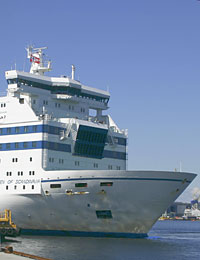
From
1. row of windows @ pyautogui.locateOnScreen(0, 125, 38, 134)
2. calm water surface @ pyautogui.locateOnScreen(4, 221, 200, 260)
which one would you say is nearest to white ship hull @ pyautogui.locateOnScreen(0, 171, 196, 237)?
calm water surface @ pyautogui.locateOnScreen(4, 221, 200, 260)

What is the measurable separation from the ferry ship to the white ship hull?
0.27ft

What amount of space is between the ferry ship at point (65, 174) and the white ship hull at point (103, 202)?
8 cm

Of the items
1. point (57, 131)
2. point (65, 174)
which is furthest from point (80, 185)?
point (57, 131)

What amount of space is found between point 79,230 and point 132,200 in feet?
18.6

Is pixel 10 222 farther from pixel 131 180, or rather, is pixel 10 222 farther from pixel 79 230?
pixel 131 180

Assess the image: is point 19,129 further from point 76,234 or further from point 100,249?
point 100,249

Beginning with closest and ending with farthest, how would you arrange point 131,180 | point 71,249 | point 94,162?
point 71,249
point 131,180
point 94,162

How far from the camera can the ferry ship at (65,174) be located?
47.6 meters

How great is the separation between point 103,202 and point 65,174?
3.97 meters

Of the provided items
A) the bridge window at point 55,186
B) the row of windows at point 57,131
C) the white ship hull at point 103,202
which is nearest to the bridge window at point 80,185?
the white ship hull at point 103,202

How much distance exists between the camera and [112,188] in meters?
47.2

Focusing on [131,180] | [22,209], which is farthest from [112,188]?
[22,209]

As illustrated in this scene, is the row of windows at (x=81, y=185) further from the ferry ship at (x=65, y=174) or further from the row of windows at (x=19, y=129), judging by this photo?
the row of windows at (x=19, y=129)

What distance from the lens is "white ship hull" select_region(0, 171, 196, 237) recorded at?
47.3 metres
